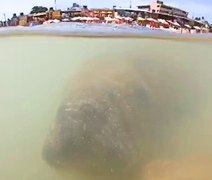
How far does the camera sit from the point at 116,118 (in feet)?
10.2

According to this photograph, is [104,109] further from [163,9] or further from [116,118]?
[163,9]

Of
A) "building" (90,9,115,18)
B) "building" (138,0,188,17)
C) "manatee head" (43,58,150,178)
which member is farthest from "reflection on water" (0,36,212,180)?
"building" (138,0,188,17)

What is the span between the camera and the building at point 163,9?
358 cm

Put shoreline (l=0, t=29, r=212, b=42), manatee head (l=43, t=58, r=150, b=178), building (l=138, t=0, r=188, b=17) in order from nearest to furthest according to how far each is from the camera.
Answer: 1. manatee head (l=43, t=58, r=150, b=178)
2. building (l=138, t=0, r=188, b=17)
3. shoreline (l=0, t=29, r=212, b=42)

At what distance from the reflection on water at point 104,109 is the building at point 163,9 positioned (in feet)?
1.51

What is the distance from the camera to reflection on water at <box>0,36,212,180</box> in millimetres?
2936

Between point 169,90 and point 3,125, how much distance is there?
1786 millimetres

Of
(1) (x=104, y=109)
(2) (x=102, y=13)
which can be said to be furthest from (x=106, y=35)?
(1) (x=104, y=109)

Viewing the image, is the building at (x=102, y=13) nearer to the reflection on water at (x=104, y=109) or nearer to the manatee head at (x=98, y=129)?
the reflection on water at (x=104, y=109)

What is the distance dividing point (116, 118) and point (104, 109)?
122 mm

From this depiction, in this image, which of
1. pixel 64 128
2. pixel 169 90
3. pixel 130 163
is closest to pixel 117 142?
pixel 130 163

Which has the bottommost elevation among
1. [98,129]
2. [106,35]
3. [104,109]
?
[98,129]

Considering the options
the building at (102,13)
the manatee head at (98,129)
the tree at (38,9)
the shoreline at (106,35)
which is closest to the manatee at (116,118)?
the manatee head at (98,129)

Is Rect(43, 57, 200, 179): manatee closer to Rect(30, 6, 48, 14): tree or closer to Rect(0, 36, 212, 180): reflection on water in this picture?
Rect(0, 36, 212, 180): reflection on water
